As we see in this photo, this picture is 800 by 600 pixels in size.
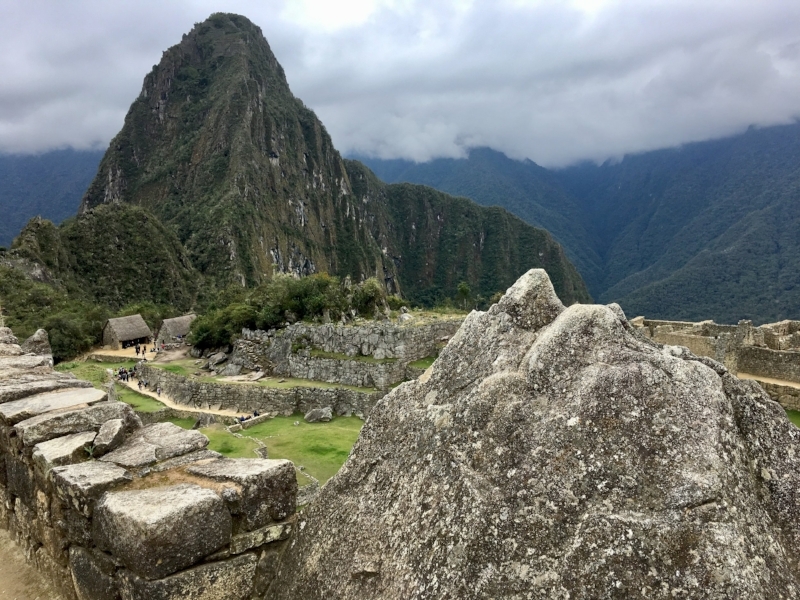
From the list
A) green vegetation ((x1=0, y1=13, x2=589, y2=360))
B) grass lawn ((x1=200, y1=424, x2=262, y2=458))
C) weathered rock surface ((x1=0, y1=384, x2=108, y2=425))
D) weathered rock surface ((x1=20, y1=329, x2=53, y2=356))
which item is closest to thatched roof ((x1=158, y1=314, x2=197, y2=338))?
green vegetation ((x1=0, y1=13, x2=589, y2=360))

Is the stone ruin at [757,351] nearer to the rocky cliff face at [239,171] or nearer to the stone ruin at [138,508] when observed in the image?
the stone ruin at [138,508]

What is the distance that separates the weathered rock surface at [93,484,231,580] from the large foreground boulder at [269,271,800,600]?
0.53 m

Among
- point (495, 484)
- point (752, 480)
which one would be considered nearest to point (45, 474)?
point (495, 484)

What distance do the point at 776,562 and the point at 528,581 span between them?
3.43ft

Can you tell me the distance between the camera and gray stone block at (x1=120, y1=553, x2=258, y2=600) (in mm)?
2916

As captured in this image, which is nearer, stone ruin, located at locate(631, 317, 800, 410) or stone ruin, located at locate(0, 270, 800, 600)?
stone ruin, located at locate(0, 270, 800, 600)

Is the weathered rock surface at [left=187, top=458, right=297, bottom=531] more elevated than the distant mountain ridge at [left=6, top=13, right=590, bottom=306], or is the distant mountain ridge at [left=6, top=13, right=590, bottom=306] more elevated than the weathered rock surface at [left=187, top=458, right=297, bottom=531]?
the distant mountain ridge at [left=6, top=13, right=590, bottom=306]

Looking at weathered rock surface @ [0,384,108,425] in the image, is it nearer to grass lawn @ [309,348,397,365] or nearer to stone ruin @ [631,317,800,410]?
grass lawn @ [309,348,397,365]

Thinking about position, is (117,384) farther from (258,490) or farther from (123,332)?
(258,490)

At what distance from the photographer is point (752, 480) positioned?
2574 mm

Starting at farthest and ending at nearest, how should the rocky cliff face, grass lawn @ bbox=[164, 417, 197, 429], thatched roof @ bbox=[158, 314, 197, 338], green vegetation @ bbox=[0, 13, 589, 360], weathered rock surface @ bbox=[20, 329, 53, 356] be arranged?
1. the rocky cliff face
2. thatched roof @ bbox=[158, 314, 197, 338]
3. green vegetation @ bbox=[0, 13, 589, 360]
4. grass lawn @ bbox=[164, 417, 197, 429]
5. weathered rock surface @ bbox=[20, 329, 53, 356]

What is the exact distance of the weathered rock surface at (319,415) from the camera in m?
18.9

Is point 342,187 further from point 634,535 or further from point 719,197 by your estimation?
point 634,535

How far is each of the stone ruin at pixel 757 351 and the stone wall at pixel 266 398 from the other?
10394 millimetres
